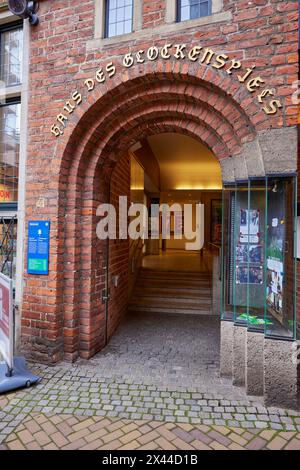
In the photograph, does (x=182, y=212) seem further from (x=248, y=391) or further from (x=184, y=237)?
(x=248, y=391)

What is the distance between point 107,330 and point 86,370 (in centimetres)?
95

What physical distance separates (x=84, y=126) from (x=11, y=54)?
6.73 ft

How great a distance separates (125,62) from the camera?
3338 millimetres

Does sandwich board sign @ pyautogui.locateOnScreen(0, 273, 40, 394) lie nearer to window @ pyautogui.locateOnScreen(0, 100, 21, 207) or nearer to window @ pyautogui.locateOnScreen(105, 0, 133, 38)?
window @ pyautogui.locateOnScreen(0, 100, 21, 207)

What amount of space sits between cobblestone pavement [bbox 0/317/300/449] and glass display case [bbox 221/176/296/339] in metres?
0.79

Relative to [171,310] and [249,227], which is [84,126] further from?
[171,310]

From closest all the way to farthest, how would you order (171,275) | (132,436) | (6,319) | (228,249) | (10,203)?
(132,436) < (6,319) < (228,249) < (10,203) < (171,275)

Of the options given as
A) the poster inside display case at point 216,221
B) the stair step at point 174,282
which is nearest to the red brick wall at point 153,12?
the stair step at point 174,282

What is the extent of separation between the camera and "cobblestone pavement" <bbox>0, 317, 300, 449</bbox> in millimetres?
2325

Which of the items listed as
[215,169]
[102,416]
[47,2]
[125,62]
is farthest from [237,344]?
[215,169]

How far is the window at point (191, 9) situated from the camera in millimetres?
3270

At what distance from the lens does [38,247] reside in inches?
144

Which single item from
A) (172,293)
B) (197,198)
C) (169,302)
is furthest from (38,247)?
(197,198)

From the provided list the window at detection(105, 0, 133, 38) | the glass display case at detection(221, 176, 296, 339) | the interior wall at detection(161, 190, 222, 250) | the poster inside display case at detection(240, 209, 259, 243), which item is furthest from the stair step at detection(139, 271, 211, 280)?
the interior wall at detection(161, 190, 222, 250)
